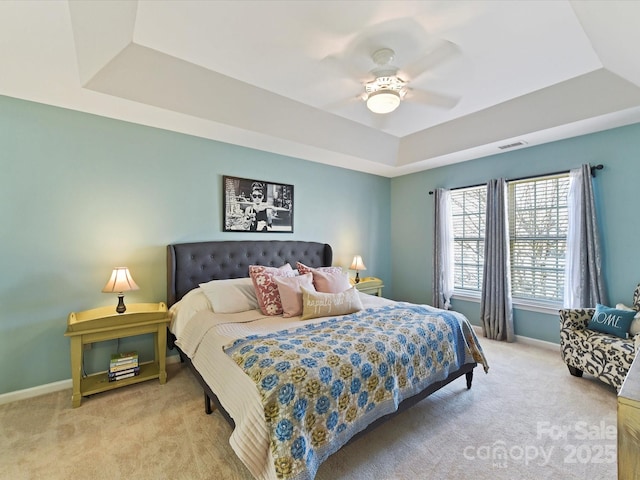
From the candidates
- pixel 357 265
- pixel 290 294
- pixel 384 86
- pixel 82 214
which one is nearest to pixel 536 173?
pixel 384 86

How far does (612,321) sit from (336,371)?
272 cm

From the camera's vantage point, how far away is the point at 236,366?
166 cm

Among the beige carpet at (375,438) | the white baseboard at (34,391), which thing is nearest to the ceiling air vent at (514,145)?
the beige carpet at (375,438)

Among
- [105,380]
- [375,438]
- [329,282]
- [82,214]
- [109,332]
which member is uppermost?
[82,214]

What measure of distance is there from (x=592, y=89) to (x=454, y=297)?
2.92 meters

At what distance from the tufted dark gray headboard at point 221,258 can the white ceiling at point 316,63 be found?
1237 millimetres

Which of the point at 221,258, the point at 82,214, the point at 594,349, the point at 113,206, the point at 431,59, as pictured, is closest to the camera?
the point at 431,59

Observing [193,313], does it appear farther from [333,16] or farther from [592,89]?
[592,89]

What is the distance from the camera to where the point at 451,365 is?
2.21m

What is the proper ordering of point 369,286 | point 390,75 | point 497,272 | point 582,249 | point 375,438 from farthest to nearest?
point 369,286 → point 497,272 → point 582,249 → point 390,75 → point 375,438

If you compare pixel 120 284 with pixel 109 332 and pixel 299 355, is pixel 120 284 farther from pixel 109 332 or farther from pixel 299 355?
pixel 299 355

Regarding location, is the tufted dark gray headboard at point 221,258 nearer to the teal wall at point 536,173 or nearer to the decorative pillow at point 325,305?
the decorative pillow at point 325,305

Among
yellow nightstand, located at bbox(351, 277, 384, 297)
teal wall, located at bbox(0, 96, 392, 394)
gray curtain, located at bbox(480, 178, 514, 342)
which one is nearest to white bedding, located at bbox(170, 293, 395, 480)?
teal wall, located at bbox(0, 96, 392, 394)

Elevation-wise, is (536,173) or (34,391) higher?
(536,173)
